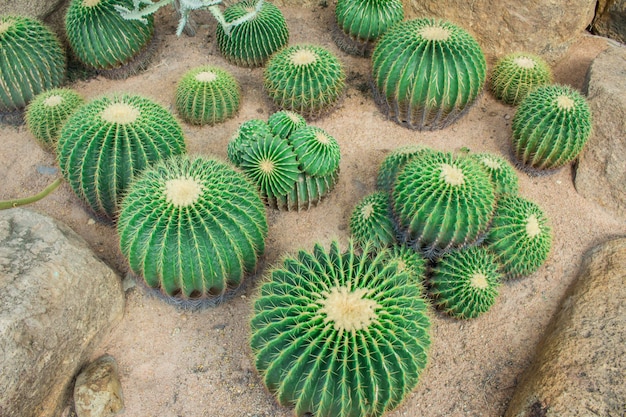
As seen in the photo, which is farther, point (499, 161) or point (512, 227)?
point (499, 161)

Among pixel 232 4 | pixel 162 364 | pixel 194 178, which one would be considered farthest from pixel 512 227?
pixel 232 4

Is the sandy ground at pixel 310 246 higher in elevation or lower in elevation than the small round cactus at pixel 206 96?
lower

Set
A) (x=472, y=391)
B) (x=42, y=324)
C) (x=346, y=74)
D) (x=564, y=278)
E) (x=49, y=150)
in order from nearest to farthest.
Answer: (x=42, y=324) < (x=472, y=391) < (x=564, y=278) < (x=49, y=150) < (x=346, y=74)

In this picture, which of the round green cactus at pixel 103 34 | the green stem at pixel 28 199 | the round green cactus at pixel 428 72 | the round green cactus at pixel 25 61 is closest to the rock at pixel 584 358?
the round green cactus at pixel 428 72

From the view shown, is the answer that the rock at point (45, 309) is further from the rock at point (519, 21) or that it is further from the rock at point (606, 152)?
the rock at point (519, 21)

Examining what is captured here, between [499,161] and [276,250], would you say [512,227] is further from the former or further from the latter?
[276,250]

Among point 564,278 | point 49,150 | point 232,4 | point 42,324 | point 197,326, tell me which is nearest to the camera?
point 42,324

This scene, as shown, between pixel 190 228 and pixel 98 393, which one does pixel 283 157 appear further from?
pixel 98 393

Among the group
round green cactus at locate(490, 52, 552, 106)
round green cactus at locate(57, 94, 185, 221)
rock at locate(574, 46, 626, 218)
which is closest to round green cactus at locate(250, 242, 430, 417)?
round green cactus at locate(57, 94, 185, 221)
